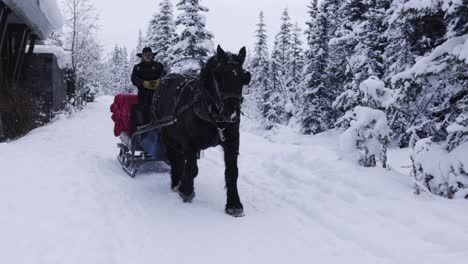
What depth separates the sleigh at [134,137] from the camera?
7.99m

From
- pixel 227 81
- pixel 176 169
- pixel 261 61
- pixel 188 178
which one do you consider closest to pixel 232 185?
pixel 188 178

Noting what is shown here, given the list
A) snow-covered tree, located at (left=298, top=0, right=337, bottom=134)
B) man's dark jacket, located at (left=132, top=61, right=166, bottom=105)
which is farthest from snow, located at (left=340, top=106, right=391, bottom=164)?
snow-covered tree, located at (left=298, top=0, right=337, bottom=134)

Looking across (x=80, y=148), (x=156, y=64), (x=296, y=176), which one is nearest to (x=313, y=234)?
(x=296, y=176)

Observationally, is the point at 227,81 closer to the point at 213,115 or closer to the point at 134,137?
the point at 213,115

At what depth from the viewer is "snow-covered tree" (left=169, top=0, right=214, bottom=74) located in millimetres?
29516

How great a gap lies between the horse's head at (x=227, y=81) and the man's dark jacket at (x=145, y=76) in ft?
9.88

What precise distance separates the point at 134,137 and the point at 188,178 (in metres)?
2.50

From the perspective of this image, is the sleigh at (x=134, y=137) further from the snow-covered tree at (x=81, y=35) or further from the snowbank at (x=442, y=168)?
the snow-covered tree at (x=81, y=35)

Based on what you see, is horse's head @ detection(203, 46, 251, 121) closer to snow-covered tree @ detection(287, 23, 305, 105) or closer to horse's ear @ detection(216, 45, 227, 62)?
horse's ear @ detection(216, 45, 227, 62)

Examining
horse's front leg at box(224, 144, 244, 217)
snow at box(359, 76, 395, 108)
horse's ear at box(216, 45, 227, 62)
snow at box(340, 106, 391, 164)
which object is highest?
horse's ear at box(216, 45, 227, 62)

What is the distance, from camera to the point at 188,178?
645 cm

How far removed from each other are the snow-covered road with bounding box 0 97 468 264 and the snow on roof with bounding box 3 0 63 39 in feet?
23.6

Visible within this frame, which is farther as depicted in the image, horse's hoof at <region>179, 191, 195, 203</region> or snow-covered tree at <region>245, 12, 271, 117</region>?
snow-covered tree at <region>245, 12, 271, 117</region>

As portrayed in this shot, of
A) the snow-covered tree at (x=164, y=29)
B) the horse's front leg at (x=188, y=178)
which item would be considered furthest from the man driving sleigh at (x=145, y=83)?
the snow-covered tree at (x=164, y=29)
